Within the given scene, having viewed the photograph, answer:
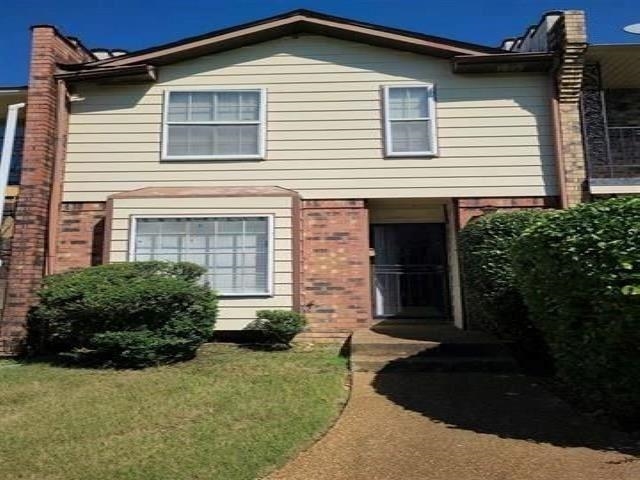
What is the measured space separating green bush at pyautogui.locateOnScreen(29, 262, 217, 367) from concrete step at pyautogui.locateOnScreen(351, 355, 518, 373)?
2.30 metres

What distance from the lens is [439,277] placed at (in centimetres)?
1112

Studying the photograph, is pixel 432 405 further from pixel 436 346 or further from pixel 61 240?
pixel 61 240

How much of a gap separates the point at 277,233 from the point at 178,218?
66.4 inches

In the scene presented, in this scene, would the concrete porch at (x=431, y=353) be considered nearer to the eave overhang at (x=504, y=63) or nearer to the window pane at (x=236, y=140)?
the window pane at (x=236, y=140)

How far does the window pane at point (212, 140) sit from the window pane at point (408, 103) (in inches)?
98.1

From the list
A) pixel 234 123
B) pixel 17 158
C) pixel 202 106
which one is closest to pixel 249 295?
pixel 234 123

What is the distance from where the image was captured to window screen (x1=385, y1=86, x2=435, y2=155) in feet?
34.2

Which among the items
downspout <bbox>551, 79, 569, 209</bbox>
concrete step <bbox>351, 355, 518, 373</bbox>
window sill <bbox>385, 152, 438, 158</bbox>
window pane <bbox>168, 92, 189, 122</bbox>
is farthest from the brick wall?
window pane <bbox>168, 92, 189, 122</bbox>

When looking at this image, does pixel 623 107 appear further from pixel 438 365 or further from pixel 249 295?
pixel 249 295

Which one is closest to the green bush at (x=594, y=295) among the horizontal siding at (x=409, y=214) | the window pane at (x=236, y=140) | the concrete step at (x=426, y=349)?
the concrete step at (x=426, y=349)

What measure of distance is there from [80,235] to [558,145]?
27.6ft

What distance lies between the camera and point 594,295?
16.1 feet

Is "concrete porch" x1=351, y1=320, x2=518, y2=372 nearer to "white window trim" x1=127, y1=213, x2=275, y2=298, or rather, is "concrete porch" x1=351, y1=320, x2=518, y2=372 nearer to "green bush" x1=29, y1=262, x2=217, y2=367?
"white window trim" x1=127, y1=213, x2=275, y2=298

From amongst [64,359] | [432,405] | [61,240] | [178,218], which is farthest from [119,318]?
[432,405]
